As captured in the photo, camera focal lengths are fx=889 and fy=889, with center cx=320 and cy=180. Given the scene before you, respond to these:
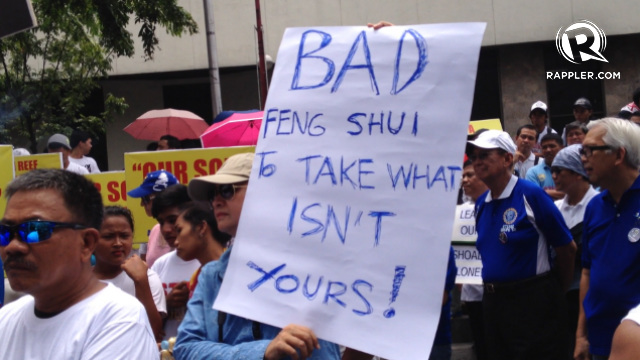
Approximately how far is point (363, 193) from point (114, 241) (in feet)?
7.33

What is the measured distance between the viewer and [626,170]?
4648mm

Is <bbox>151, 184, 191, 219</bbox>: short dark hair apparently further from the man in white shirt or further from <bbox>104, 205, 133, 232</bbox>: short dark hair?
the man in white shirt

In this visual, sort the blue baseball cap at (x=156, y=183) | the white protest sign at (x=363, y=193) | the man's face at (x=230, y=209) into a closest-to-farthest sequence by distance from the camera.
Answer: the white protest sign at (x=363, y=193), the man's face at (x=230, y=209), the blue baseball cap at (x=156, y=183)

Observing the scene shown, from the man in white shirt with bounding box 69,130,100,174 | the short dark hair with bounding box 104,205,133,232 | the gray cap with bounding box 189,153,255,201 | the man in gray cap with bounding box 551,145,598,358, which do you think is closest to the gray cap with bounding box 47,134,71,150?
the man in white shirt with bounding box 69,130,100,174

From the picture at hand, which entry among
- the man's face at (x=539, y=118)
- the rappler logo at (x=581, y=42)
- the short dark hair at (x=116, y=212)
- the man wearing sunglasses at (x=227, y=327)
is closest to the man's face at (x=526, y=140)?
the man's face at (x=539, y=118)

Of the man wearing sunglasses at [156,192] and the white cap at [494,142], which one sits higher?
the white cap at [494,142]

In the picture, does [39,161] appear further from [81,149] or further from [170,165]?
[81,149]

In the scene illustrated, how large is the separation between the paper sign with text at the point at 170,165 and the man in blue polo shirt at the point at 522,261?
2.36m

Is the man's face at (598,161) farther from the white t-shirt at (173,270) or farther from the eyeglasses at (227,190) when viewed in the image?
the eyeglasses at (227,190)

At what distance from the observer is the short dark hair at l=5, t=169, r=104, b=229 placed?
2674 millimetres

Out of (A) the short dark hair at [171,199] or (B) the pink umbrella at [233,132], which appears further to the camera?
(B) the pink umbrella at [233,132]

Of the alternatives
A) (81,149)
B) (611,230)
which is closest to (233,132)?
(81,149)

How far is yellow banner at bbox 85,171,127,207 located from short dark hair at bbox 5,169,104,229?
18.1ft

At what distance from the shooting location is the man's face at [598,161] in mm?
4664
